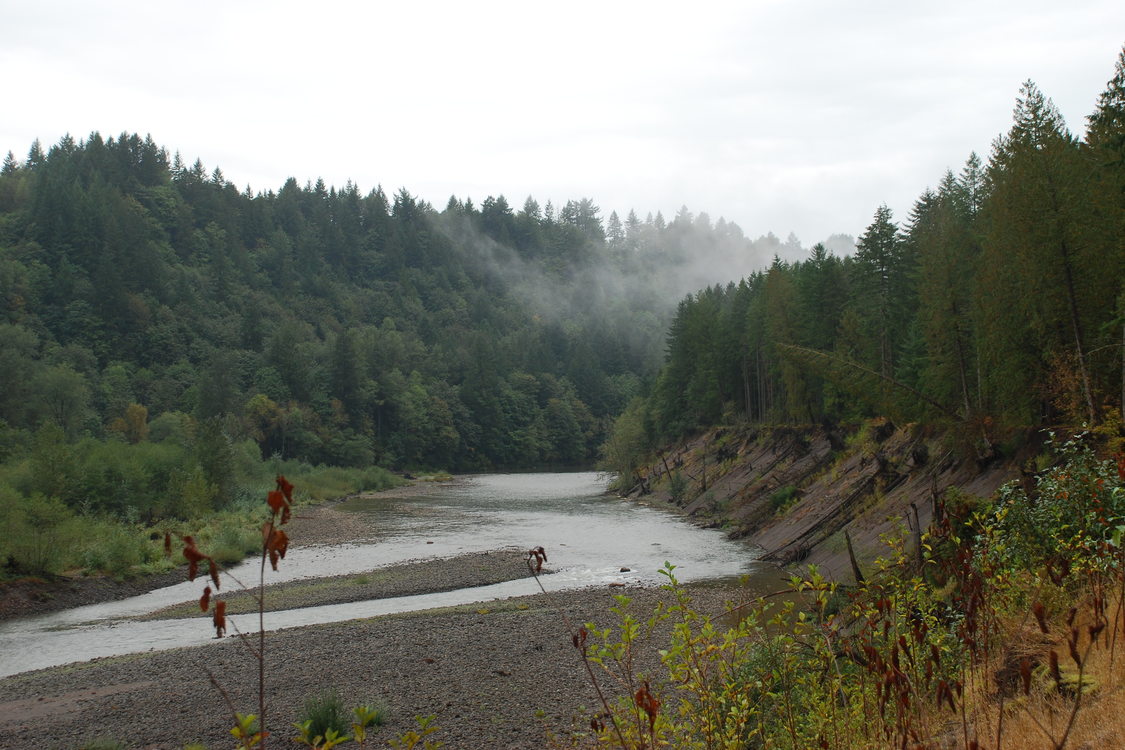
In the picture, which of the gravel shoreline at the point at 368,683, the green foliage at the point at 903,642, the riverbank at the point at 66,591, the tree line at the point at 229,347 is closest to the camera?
the green foliage at the point at 903,642

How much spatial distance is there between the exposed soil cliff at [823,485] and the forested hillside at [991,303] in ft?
5.57

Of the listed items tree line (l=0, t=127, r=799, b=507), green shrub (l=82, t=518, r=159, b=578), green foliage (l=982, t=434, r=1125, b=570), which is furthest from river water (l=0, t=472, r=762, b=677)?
tree line (l=0, t=127, r=799, b=507)

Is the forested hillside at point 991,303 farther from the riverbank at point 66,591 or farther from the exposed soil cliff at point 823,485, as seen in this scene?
the riverbank at point 66,591

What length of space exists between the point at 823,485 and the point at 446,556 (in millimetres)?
19607

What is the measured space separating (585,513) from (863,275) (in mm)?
26388

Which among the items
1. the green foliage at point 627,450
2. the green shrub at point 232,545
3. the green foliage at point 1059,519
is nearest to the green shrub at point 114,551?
the green shrub at point 232,545

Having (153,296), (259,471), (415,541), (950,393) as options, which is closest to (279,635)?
(415,541)

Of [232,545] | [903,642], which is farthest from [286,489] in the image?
[232,545]

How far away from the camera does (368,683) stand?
1844 centimetres

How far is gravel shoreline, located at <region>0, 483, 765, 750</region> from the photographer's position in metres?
15.4

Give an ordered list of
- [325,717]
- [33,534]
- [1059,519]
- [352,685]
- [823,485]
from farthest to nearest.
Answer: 1. [823,485]
2. [33,534]
3. [352,685]
4. [325,717]
5. [1059,519]

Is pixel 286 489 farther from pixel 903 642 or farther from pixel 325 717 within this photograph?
pixel 325 717

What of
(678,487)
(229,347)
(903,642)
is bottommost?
(678,487)

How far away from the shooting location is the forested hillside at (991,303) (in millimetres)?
23609
